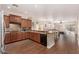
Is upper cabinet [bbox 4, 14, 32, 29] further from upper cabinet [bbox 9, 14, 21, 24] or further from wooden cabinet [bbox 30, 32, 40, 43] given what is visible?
wooden cabinet [bbox 30, 32, 40, 43]

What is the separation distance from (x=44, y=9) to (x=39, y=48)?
84cm

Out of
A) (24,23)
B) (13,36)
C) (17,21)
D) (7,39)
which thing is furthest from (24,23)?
(7,39)

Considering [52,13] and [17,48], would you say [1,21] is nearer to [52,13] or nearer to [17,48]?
[17,48]

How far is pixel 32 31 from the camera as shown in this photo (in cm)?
290

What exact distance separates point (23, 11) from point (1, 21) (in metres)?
0.51

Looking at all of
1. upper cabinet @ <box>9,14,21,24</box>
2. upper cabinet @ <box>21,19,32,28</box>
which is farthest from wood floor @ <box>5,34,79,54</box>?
upper cabinet @ <box>9,14,21,24</box>

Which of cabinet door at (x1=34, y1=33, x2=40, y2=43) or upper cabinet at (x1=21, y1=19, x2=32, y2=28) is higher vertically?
upper cabinet at (x1=21, y1=19, x2=32, y2=28)

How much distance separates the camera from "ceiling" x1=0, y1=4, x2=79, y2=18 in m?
2.84

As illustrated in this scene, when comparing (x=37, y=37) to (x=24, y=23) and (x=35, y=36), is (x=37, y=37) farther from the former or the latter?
(x=24, y=23)

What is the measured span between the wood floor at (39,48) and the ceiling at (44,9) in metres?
0.56

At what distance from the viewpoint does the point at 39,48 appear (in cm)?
288

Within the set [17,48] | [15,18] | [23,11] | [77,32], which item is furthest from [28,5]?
[77,32]

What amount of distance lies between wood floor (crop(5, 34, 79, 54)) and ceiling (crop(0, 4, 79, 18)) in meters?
0.56
